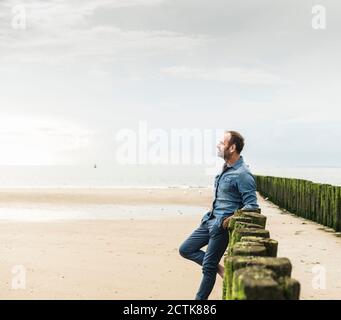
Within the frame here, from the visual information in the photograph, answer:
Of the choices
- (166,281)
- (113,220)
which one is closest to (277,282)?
(166,281)

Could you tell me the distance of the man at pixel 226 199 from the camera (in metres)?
6.99

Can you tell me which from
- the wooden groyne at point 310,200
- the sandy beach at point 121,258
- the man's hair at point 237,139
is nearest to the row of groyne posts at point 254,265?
the man's hair at point 237,139

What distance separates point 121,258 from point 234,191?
5898 mm

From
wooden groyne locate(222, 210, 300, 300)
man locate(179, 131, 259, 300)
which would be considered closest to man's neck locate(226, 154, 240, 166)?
man locate(179, 131, 259, 300)

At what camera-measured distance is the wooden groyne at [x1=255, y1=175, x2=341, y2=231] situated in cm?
1747

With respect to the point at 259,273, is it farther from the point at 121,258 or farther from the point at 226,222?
the point at 121,258

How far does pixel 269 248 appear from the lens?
208 inches

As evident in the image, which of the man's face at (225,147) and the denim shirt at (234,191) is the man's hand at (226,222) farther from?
the man's face at (225,147)

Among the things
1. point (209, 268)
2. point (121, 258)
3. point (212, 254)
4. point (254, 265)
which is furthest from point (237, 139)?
point (121, 258)

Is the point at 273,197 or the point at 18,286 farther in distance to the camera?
the point at 273,197

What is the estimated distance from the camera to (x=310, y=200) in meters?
21.2

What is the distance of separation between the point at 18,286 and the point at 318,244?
7959 millimetres

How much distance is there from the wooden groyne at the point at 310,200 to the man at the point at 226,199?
10702 millimetres

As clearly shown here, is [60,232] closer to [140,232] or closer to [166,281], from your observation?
[140,232]
